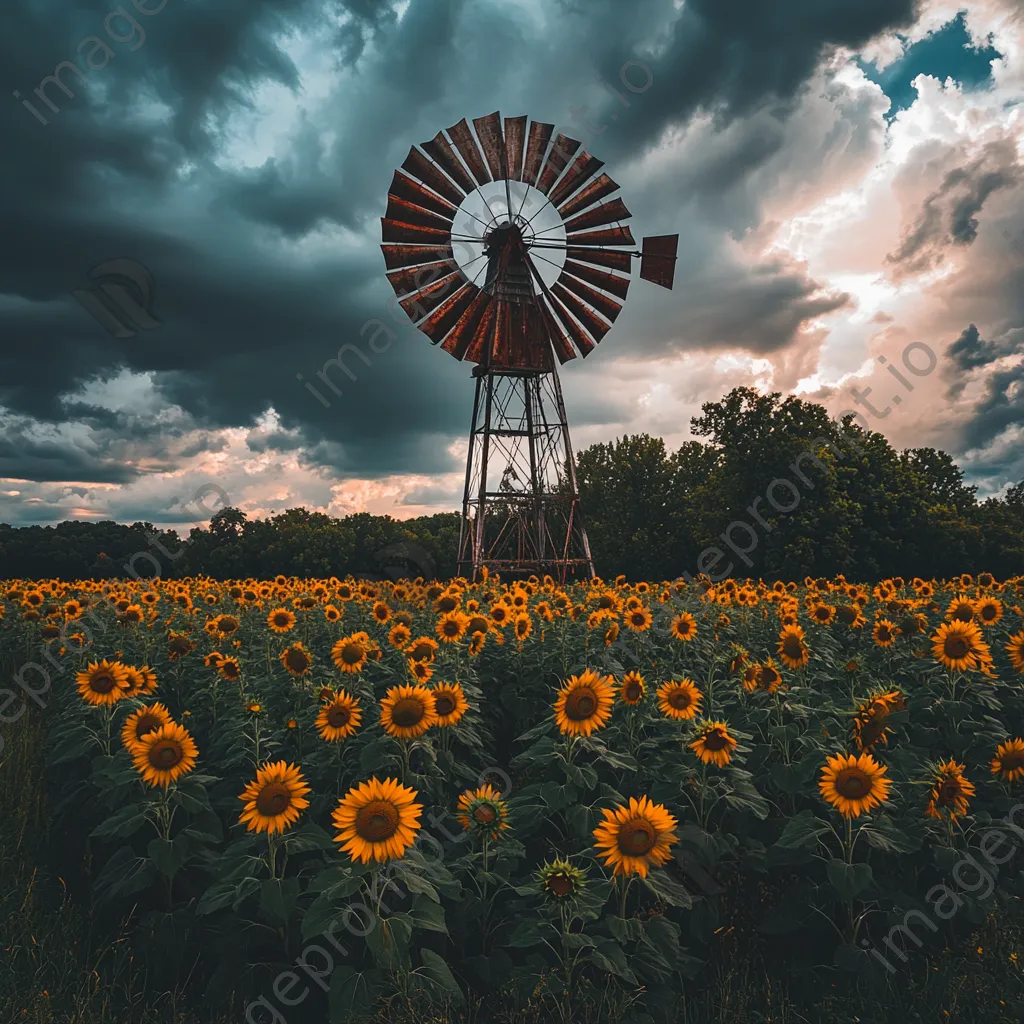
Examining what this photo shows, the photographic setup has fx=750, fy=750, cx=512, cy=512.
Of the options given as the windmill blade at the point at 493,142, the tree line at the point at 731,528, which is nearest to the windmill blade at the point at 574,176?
the windmill blade at the point at 493,142

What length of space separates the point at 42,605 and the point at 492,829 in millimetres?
12688

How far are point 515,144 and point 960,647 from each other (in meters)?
25.8

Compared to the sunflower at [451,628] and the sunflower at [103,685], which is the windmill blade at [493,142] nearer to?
the sunflower at [451,628]

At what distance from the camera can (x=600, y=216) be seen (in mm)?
28688

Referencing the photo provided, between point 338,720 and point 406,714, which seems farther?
point 338,720

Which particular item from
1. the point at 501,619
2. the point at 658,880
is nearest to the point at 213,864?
the point at 658,880

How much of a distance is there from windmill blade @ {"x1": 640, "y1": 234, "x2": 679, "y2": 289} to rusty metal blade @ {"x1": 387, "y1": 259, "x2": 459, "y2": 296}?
325 inches

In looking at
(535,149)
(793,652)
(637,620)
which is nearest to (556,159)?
(535,149)

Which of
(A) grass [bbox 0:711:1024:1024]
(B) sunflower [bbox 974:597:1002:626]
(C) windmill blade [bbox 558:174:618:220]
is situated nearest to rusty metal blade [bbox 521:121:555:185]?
(C) windmill blade [bbox 558:174:618:220]

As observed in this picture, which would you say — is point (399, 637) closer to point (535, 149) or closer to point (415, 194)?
point (415, 194)

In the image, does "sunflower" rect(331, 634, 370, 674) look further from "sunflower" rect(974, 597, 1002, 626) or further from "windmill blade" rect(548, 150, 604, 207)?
"windmill blade" rect(548, 150, 604, 207)

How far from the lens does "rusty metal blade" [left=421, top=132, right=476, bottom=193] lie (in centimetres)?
2634

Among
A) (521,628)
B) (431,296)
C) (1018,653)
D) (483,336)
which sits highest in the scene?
(431,296)

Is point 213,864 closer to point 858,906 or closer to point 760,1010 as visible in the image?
point 760,1010
